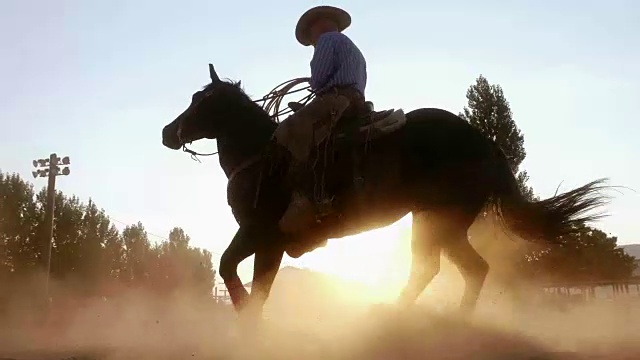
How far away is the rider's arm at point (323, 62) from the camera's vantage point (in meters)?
7.40

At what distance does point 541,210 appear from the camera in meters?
7.42

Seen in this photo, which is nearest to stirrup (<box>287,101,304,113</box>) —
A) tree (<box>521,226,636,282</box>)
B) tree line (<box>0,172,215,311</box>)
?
tree (<box>521,226,636,282</box>)

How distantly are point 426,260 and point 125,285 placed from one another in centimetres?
4690

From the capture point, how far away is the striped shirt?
741 cm

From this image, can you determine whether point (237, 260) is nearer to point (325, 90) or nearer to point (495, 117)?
point (325, 90)

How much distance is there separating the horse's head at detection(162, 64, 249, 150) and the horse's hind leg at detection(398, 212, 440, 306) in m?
2.67

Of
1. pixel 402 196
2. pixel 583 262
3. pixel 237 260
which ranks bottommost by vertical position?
pixel 237 260

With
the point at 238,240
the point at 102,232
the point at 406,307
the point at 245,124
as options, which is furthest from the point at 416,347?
the point at 102,232

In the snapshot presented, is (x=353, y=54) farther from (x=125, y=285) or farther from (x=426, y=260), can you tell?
(x=125, y=285)

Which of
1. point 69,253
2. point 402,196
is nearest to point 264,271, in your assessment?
point 402,196

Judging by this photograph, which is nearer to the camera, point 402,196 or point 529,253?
point 402,196

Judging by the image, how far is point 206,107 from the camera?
7.75 metres

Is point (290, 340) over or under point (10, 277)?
under

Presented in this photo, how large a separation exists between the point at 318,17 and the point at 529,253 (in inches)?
717
